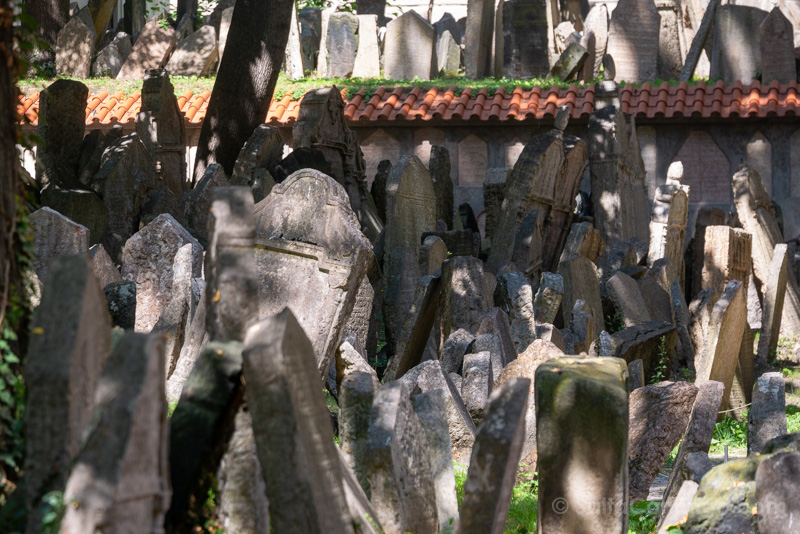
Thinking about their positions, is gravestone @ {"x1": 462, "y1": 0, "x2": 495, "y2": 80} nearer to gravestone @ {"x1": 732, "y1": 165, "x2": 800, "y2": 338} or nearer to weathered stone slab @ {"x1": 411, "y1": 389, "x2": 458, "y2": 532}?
gravestone @ {"x1": 732, "y1": 165, "x2": 800, "y2": 338}

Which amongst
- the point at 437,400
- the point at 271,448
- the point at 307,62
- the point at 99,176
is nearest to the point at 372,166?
the point at 307,62

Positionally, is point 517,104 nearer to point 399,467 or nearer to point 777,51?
point 777,51

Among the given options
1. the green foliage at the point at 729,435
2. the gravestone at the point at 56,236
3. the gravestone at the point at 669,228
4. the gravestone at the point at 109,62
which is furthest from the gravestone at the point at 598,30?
the gravestone at the point at 56,236

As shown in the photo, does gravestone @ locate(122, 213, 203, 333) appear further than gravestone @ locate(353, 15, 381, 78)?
No

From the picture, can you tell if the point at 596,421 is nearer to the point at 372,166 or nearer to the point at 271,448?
the point at 271,448

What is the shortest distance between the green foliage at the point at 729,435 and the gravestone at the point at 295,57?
1585 centimetres

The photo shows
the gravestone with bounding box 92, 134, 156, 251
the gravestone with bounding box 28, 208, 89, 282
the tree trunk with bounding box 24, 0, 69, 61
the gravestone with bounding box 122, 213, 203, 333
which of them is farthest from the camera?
the tree trunk with bounding box 24, 0, 69, 61

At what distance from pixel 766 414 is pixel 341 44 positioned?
60.8 ft

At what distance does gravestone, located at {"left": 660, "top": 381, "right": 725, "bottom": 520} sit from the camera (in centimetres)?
469

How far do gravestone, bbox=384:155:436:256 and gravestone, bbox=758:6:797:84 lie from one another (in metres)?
11.1

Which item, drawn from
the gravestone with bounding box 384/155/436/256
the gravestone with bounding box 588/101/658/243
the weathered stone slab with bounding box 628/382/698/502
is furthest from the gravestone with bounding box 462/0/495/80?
the weathered stone slab with bounding box 628/382/698/502

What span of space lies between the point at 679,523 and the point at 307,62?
21461 mm

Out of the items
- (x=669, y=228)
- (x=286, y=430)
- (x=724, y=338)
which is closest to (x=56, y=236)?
(x=286, y=430)

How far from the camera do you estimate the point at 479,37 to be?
69.2 ft
